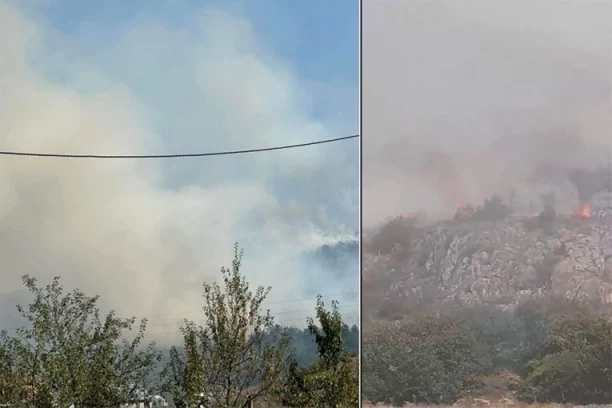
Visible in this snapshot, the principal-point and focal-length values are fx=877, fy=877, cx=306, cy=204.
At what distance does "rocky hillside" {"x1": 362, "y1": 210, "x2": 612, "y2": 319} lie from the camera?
4.07 m

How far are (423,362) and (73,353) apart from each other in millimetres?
1577

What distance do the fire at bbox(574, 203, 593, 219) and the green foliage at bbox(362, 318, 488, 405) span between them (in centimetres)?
73

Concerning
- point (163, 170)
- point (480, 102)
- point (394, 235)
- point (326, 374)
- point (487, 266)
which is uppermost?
point (480, 102)

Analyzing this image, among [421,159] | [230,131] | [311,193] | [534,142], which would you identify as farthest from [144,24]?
[534,142]

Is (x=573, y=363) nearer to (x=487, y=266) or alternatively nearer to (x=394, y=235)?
(x=487, y=266)

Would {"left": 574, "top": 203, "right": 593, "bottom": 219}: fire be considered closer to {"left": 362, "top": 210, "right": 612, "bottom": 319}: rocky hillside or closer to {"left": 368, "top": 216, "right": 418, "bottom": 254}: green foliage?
{"left": 362, "top": 210, "right": 612, "bottom": 319}: rocky hillside

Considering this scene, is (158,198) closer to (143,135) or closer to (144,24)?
(143,135)

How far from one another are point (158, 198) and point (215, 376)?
2.79 feet

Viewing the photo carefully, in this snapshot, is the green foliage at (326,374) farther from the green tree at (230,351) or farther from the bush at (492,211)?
the bush at (492,211)

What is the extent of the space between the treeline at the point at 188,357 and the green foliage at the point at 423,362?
11cm

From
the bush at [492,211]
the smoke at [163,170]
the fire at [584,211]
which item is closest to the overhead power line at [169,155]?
the smoke at [163,170]

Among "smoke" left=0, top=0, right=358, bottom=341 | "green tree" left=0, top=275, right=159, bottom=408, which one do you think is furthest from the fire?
"green tree" left=0, top=275, right=159, bottom=408

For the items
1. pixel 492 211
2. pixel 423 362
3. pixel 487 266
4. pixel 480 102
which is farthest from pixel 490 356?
pixel 480 102

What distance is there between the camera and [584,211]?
4.11 meters
